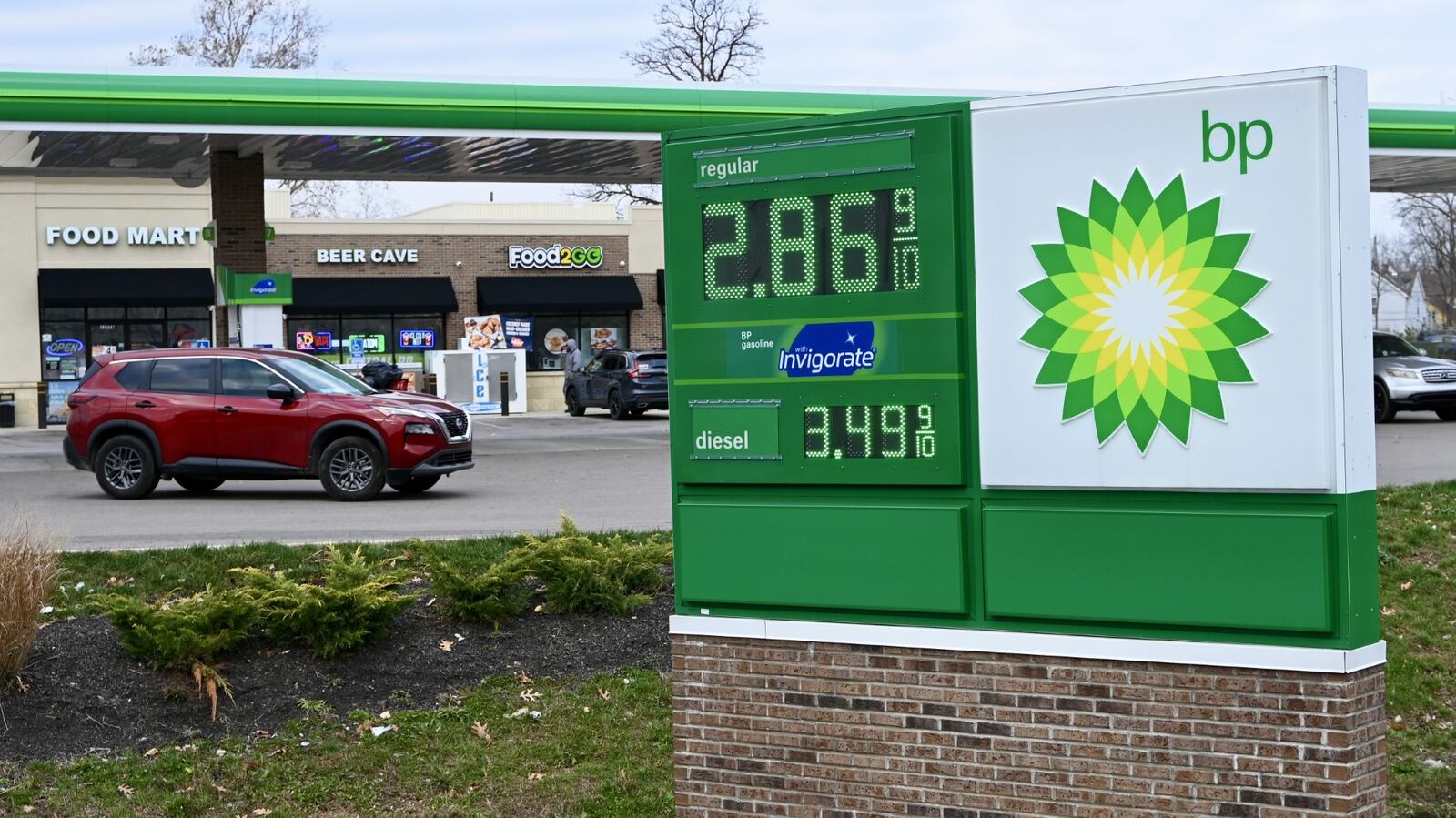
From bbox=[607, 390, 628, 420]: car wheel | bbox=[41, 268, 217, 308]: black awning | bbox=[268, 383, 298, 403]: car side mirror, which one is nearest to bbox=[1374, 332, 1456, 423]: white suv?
bbox=[607, 390, 628, 420]: car wheel

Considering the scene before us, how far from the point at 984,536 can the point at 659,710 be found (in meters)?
3.19

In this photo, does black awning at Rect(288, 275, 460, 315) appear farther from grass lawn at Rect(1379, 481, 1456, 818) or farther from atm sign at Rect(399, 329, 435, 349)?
grass lawn at Rect(1379, 481, 1456, 818)

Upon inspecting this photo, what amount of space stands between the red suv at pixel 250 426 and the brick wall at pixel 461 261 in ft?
86.7

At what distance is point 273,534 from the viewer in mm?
13711

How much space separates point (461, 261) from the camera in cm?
4612

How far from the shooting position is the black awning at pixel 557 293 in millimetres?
45656

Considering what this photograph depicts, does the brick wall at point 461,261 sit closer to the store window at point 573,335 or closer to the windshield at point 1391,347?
the store window at point 573,335

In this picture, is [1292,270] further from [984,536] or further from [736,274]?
[736,274]

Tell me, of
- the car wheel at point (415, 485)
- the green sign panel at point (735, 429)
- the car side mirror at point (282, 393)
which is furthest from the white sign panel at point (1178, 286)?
the car side mirror at point (282, 393)

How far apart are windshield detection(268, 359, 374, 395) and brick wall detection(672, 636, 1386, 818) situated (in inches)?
470

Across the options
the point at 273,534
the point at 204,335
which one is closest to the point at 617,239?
the point at 204,335

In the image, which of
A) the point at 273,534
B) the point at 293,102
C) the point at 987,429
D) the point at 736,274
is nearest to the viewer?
the point at 987,429

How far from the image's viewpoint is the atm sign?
149 feet

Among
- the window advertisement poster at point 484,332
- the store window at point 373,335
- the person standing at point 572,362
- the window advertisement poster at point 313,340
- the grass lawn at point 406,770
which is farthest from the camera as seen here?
the window advertisement poster at point 484,332
